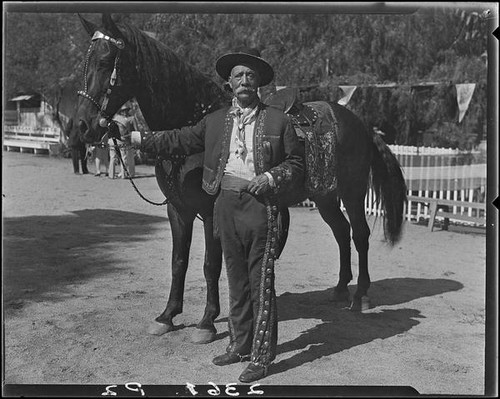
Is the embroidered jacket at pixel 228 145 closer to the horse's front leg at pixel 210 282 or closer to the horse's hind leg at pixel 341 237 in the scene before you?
the horse's front leg at pixel 210 282

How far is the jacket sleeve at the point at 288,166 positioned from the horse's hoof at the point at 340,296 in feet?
7.08

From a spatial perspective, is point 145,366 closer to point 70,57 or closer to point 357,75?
point 70,57

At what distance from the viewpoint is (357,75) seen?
33.1ft

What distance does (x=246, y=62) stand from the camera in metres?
3.79

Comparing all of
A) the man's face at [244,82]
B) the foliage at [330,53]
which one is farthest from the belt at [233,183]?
the foliage at [330,53]

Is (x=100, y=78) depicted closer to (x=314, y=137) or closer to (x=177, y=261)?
(x=177, y=261)

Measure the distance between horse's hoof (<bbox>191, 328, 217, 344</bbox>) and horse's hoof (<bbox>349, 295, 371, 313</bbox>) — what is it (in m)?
1.51

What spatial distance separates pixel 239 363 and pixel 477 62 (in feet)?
29.5

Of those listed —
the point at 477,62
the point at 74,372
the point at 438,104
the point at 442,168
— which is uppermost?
the point at 477,62

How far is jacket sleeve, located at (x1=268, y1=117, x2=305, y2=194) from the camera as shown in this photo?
3.74 meters

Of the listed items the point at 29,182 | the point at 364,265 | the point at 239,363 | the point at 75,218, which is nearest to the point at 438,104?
the point at 364,265

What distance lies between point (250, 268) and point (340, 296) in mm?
2064

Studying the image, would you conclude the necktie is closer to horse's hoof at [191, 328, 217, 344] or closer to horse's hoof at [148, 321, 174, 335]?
horse's hoof at [191, 328, 217, 344]

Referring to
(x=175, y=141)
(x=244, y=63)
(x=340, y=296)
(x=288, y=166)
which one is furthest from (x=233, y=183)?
(x=340, y=296)
